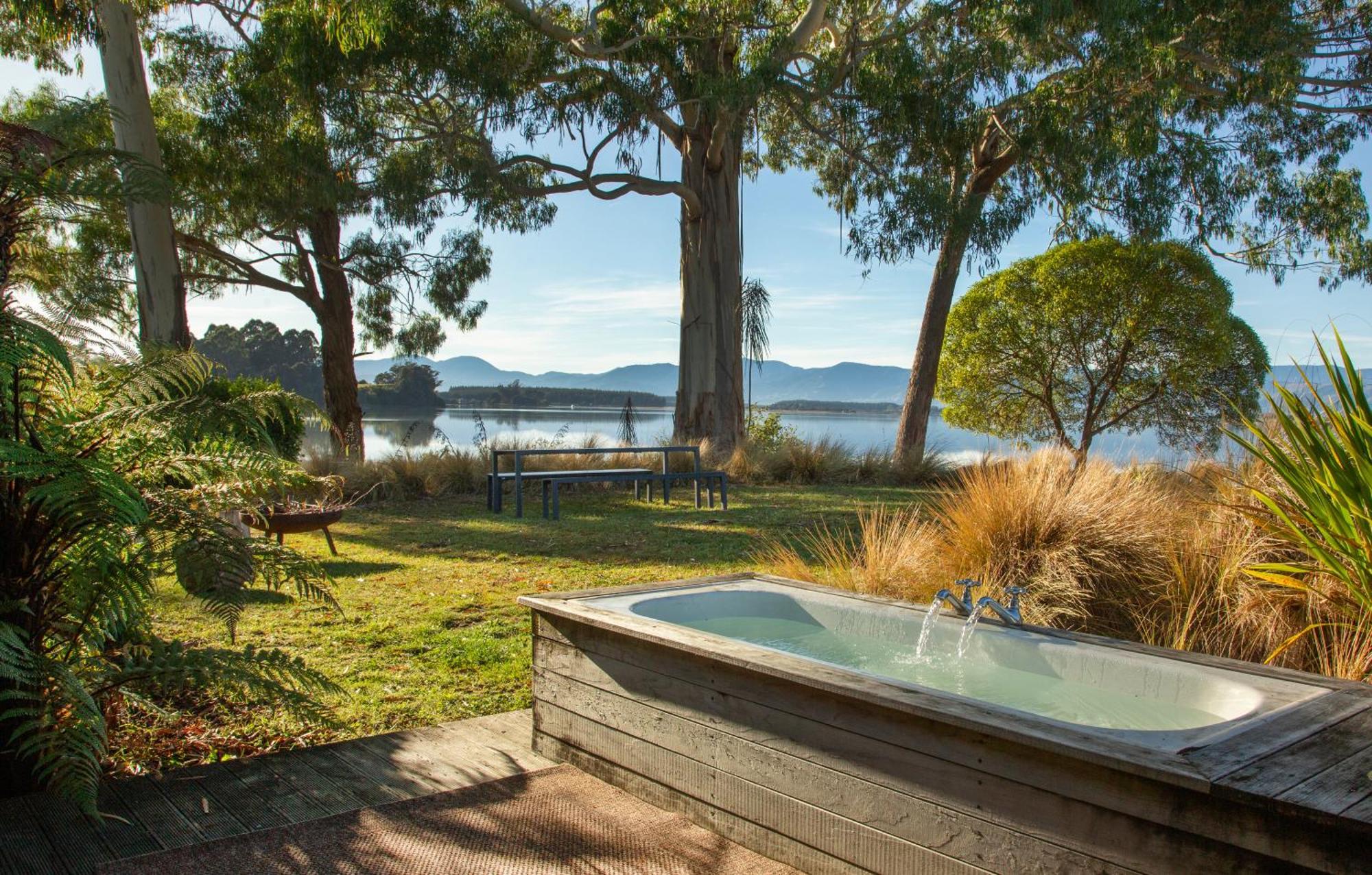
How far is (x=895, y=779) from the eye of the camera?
6.29ft

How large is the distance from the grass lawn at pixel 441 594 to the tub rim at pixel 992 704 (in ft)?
2.94

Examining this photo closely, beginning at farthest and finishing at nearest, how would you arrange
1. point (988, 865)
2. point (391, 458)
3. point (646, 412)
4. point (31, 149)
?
point (646, 412) → point (391, 458) → point (31, 149) → point (988, 865)

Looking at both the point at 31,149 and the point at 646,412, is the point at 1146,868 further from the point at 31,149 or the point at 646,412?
the point at 646,412

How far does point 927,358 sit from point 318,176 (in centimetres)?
729

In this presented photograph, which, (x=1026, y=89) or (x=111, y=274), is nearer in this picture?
(x=1026, y=89)

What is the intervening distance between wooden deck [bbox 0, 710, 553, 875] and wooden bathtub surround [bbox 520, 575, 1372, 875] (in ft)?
1.03

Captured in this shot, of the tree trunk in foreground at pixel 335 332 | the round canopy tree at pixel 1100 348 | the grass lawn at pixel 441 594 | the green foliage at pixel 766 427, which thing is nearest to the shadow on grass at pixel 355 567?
the grass lawn at pixel 441 594

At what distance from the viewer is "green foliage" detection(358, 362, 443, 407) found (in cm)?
2852

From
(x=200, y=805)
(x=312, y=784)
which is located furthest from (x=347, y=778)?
(x=200, y=805)

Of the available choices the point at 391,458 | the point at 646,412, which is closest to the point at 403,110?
the point at 391,458

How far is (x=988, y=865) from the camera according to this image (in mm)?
1762

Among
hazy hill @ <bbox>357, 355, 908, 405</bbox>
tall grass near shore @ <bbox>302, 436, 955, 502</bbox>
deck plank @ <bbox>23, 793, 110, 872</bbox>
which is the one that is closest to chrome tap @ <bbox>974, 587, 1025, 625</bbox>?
deck plank @ <bbox>23, 793, 110, 872</bbox>

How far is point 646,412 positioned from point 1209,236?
936 cm

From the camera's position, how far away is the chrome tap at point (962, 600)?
9.25 feet
